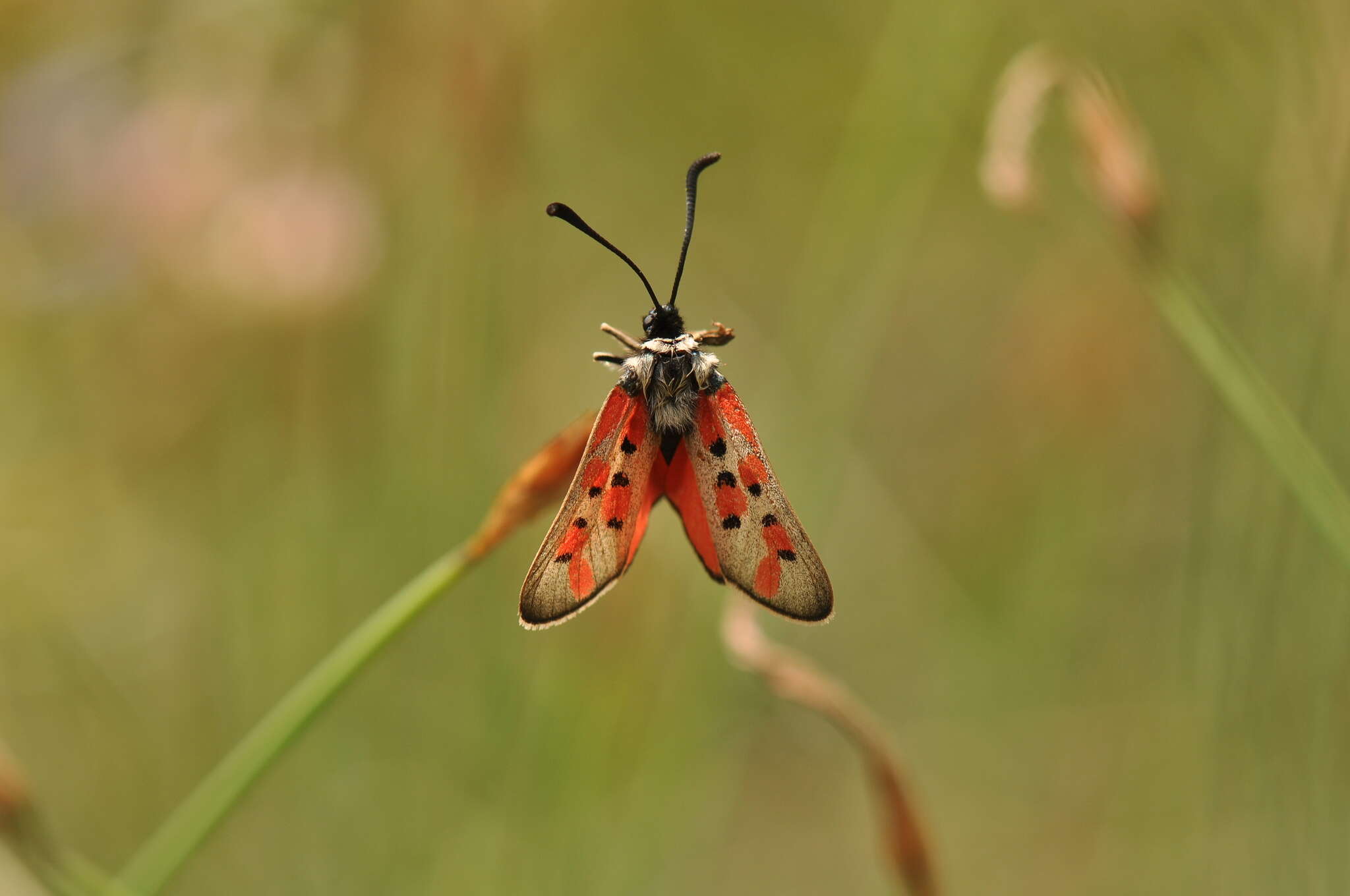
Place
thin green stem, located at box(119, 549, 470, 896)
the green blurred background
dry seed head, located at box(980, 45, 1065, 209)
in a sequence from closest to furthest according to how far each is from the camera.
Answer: thin green stem, located at box(119, 549, 470, 896) → dry seed head, located at box(980, 45, 1065, 209) → the green blurred background

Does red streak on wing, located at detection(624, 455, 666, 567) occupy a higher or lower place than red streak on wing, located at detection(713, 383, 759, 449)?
lower

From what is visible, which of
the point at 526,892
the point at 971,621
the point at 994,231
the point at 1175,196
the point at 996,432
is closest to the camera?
the point at 526,892

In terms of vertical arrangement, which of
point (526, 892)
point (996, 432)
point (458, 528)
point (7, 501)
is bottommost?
point (7, 501)

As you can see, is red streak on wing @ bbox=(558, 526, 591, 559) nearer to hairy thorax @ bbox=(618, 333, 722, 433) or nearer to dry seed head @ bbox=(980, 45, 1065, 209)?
hairy thorax @ bbox=(618, 333, 722, 433)

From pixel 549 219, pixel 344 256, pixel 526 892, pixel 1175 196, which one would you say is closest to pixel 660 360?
pixel 526 892

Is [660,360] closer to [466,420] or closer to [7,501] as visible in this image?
[466,420]

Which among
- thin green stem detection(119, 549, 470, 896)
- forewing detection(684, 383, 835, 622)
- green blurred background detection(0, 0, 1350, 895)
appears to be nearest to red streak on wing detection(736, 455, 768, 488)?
forewing detection(684, 383, 835, 622)

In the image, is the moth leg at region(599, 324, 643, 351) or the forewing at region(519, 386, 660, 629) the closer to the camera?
the forewing at region(519, 386, 660, 629)
